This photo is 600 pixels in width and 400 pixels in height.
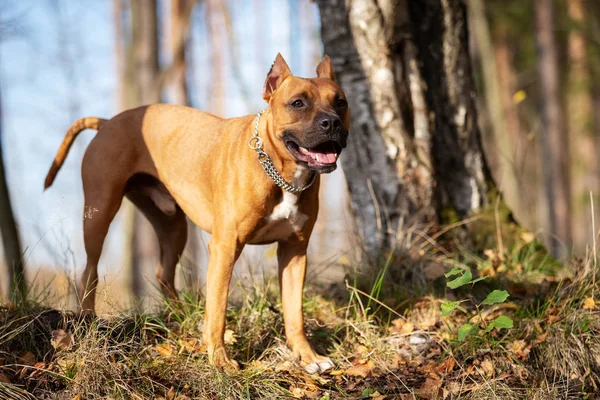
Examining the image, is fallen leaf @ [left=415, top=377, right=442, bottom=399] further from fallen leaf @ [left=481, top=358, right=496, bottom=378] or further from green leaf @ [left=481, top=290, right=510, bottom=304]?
green leaf @ [left=481, top=290, right=510, bottom=304]

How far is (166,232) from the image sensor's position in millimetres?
5043

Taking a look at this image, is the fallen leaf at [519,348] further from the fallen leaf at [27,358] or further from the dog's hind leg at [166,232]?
the fallen leaf at [27,358]

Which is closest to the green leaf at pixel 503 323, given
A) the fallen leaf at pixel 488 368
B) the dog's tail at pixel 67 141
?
the fallen leaf at pixel 488 368

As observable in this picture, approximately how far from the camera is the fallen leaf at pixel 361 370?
3.63m

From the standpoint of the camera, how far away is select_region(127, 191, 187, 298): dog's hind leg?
498 centimetres

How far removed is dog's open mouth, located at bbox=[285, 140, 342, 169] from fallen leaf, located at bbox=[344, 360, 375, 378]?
1249 millimetres

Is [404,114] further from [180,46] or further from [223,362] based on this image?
[180,46]

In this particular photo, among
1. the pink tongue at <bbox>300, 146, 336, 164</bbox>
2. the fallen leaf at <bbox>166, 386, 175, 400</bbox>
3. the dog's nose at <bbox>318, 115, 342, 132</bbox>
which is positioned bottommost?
the fallen leaf at <bbox>166, 386, 175, 400</bbox>

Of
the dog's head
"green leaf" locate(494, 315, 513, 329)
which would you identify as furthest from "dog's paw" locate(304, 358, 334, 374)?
the dog's head

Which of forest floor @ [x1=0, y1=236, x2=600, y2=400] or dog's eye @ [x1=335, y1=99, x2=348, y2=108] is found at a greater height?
dog's eye @ [x1=335, y1=99, x2=348, y2=108]

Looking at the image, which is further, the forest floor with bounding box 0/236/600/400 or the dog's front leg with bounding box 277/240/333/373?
the dog's front leg with bounding box 277/240/333/373

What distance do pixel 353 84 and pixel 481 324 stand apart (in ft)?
7.66

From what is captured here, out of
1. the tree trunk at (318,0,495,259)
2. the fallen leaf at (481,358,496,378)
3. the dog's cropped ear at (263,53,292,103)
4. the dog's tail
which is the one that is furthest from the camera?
the tree trunk at (318,0,495,259)

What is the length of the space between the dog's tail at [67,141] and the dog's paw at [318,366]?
91.9 inches
